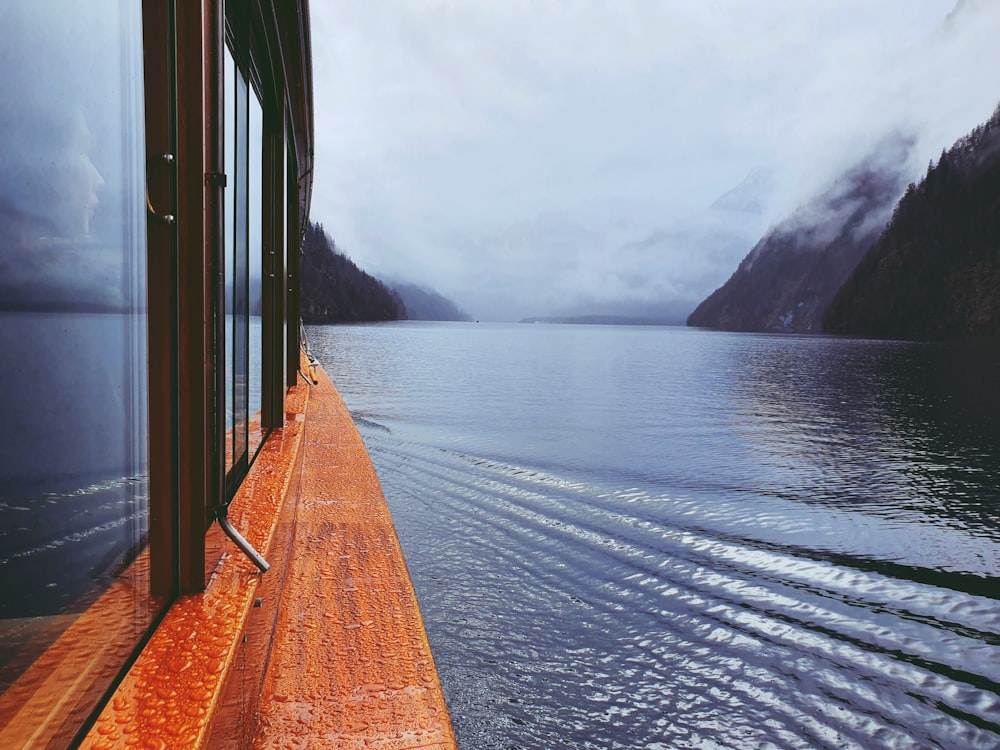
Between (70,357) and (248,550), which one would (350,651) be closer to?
(248,550)

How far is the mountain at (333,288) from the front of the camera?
83438 millimetres

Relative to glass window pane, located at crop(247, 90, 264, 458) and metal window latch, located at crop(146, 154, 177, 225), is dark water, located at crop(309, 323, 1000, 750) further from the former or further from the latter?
metal window latch, located at crop(146, 154, 177, 225)

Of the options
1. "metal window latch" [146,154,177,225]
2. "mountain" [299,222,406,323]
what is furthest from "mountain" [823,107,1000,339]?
"metal window latch" [146,154,177,225]

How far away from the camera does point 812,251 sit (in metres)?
127

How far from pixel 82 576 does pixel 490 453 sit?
529cm

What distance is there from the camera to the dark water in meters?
2.04

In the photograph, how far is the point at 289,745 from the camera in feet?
2.88

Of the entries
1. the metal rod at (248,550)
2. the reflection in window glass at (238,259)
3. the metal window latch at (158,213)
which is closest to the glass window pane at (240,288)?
the reflection in window glass at (238,259)

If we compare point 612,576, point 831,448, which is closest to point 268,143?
point 612,576

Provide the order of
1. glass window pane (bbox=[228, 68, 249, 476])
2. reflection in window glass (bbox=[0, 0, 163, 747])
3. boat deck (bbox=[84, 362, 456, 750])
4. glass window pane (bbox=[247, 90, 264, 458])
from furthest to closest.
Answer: glass window pane (bbox=[247, 90, 264, 458]) < glass window pane (bbox=[228, 68, 249, 476]) < boat deck (bbox=[84, 362, 456, 750]) < reflection in window glass (bbox=[0, 0, 163, 747])

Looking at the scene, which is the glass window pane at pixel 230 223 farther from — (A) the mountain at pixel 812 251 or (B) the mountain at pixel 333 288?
(A) the mountain at pixel 812 251

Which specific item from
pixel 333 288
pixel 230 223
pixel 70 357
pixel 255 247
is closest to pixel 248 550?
pixel 70 357

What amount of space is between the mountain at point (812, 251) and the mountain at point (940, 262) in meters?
28.7

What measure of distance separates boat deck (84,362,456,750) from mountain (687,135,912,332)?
388ft
